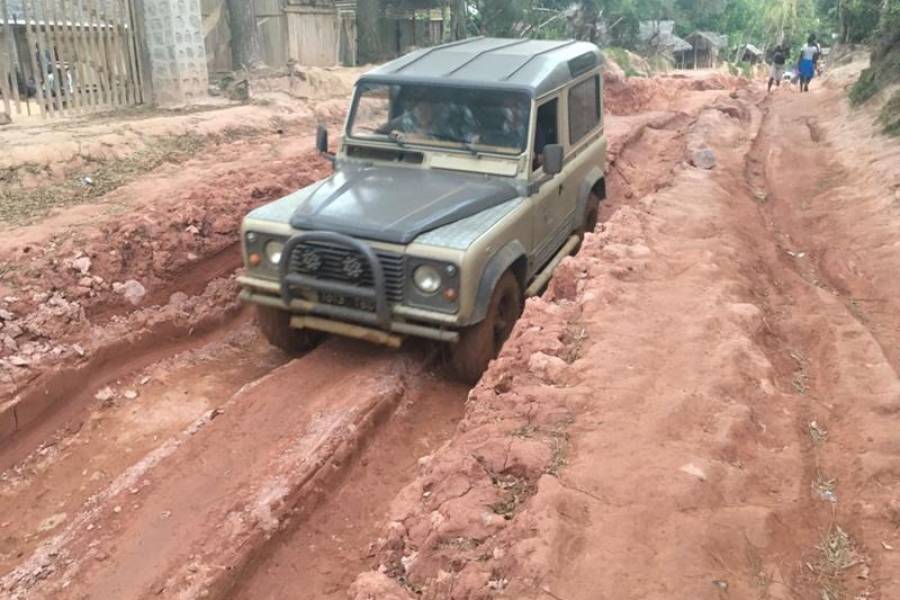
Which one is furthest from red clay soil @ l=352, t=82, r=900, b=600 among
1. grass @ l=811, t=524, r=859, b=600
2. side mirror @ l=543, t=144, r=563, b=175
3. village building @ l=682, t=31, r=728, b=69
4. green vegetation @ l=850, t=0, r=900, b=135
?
village building @ l=682, t=31, r=728, b=69

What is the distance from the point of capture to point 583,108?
7199 millimetres

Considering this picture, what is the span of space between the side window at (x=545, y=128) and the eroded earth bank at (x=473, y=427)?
33.1 inches

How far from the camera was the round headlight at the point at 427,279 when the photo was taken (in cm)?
503

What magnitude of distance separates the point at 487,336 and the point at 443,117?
181cm

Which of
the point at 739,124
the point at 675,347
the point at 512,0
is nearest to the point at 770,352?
the point at 675,347

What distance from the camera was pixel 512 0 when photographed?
65.8 feet

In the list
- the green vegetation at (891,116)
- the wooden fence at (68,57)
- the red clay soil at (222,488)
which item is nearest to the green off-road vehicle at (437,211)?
the red clay soil at (222,488)

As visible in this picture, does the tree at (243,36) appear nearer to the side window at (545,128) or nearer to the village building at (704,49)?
the side window at (545,128)

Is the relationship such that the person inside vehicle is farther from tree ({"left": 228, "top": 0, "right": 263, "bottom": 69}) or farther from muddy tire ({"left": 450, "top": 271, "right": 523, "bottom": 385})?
tree ({"left": 228, "top": 0, "right": 263, "bottom": 69})

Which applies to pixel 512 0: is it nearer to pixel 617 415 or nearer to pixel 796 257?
pixel 796 257

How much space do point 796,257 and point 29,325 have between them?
20.9ft

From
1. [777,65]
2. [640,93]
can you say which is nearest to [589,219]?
[640,93]

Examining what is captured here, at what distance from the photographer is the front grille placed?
5.08 meters

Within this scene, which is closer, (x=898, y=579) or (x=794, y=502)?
(x=898, y=579)
